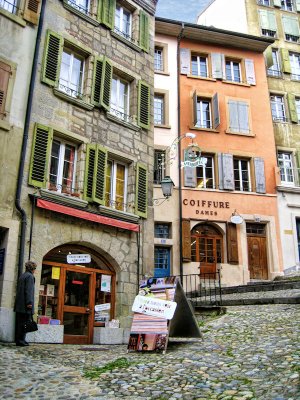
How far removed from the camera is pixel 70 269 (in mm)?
10812

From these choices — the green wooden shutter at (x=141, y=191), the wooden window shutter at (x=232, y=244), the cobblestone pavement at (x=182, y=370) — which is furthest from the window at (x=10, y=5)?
the wooden window shutter at (x=232, y=244)

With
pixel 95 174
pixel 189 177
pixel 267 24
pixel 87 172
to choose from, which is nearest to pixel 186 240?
pixel 189 177

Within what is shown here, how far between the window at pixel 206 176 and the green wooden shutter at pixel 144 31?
666 centimetres

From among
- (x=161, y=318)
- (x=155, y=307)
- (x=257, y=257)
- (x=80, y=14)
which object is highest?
(x=80, y=14)

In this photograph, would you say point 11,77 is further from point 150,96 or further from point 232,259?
point 232,259

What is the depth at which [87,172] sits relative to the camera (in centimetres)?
1145

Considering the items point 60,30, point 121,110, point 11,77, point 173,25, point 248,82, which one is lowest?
point 11,77

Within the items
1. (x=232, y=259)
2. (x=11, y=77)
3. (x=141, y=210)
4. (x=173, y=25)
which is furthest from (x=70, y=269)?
(x=173, y=25)

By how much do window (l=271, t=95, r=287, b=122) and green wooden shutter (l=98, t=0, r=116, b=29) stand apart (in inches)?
467

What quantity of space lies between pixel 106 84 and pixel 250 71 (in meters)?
12.3

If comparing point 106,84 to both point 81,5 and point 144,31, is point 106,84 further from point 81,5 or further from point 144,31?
point 144,31

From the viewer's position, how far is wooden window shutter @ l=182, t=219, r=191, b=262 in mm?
18281

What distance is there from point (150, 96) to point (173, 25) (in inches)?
357

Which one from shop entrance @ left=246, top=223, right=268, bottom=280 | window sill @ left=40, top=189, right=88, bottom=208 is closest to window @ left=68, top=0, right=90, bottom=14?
window sill @ left=40, top=189, right=88, bottom=208
